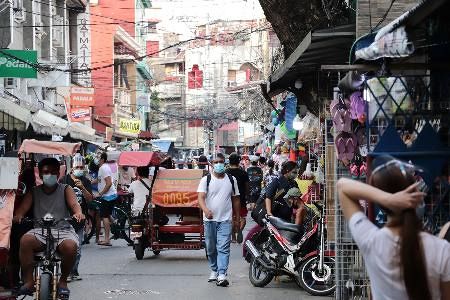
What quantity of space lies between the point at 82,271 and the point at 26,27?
17.2m

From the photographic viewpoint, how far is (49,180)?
9.23 meters

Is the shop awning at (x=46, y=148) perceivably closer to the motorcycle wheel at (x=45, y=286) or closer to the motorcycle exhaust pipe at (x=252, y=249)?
the motorcycle wheel at (x=45, y=286)

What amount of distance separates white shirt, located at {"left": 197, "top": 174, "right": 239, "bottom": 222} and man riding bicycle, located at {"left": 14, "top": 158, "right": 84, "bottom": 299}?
2.93 metres

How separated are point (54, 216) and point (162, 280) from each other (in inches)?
139

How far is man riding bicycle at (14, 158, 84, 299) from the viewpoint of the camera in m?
8.84

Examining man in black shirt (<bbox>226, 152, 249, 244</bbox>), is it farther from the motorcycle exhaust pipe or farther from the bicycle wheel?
the motorcycle exhaust pipe

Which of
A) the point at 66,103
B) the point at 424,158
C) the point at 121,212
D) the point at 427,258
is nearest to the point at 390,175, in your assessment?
the point at 427,258

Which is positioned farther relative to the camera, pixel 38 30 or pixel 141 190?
pixel 38 30

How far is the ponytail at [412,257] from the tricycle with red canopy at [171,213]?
36.7 ft

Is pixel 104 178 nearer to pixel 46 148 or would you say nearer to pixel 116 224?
pixel 116 224

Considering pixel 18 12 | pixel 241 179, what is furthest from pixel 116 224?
pixel 18 12

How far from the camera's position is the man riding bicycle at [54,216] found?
884 cm

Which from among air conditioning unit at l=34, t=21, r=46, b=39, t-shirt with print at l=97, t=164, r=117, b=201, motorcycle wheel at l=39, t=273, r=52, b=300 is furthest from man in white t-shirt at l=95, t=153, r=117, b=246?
air conditioning unit at l=34, t=21, r=46, b=39

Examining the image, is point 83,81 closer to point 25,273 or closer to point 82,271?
point 82,271
